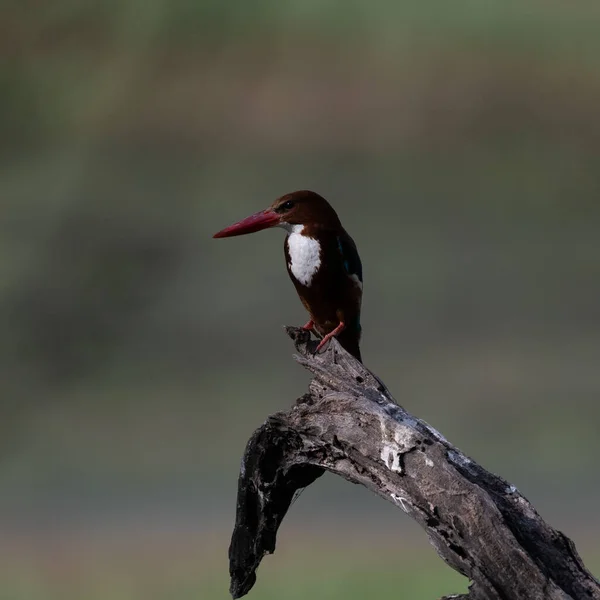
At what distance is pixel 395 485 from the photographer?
107 inches

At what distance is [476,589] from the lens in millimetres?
2580

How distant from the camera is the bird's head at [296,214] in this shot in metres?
3.11

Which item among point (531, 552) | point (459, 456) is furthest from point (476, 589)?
point (459, 456)

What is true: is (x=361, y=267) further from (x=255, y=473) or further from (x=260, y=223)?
(x=255, y=473)

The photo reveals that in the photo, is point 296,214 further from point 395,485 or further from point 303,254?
point 395,485

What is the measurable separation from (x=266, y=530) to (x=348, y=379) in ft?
1.91

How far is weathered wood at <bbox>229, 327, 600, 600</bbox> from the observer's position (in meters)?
2.53

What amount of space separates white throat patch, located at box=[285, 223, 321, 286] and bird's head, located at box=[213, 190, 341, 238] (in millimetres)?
31

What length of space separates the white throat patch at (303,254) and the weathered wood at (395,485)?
22 cm

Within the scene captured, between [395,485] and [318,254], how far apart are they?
2.68 ft

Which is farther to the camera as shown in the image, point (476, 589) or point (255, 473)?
point (255, 473)

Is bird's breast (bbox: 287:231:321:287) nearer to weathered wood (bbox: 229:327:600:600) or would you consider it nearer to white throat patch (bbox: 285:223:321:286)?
white throat patch (bbox: 285:223:321:286)

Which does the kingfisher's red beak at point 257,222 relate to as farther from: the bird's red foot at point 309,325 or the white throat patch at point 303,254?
the bird's red foot at point 309,325

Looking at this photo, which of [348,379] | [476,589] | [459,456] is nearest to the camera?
[476,589]
